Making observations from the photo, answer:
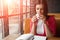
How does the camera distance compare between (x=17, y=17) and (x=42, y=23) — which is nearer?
(x=42, y=23)

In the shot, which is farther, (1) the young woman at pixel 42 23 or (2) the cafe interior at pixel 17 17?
(2) the cafe interior at pixel 17 17

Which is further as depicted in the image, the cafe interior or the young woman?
the cafe interior

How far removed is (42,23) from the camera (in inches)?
71.1

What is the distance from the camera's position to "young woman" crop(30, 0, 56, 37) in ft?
5.75

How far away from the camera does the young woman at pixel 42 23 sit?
175 centimetres

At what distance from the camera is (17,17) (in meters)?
3.18

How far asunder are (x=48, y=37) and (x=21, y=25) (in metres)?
1.63

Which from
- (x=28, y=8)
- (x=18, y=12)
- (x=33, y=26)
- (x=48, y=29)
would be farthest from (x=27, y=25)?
(x=28, y=8)

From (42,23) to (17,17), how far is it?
4.74 ft

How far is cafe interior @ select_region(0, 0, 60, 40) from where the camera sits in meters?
2.11

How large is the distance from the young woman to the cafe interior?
0.33 feet

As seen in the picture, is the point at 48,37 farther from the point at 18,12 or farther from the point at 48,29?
the point at 18,12

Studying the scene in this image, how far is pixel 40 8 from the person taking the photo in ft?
5.78

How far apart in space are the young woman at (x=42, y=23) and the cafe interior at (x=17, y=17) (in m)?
0.10
